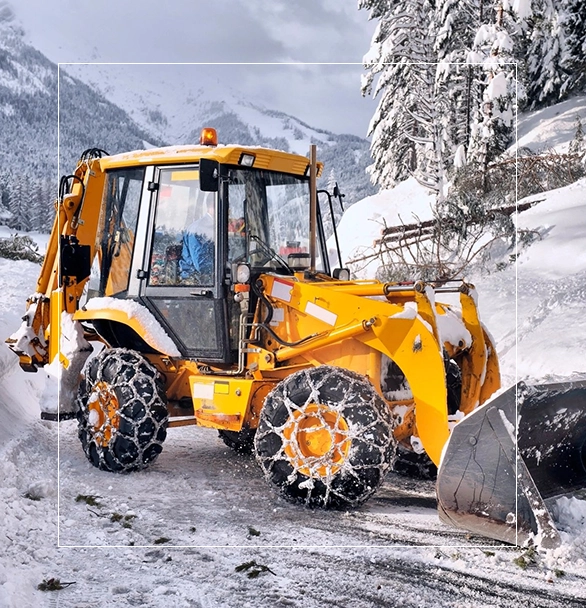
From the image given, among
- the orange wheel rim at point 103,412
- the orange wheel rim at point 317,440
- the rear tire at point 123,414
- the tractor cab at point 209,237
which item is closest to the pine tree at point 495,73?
the tractor cab at point 209,237

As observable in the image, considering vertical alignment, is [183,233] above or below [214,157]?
below

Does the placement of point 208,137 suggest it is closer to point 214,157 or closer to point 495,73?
point 214,157

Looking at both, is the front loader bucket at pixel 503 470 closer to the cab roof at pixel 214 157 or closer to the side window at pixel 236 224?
the side window at pixel 236 224

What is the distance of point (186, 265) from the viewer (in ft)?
17.8

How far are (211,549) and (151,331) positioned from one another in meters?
2.05

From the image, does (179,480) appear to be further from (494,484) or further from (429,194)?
(429,194)

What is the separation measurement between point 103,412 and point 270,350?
55.4 inches

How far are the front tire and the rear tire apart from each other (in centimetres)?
104

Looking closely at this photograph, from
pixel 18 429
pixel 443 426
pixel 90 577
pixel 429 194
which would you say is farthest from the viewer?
pixel 429 194

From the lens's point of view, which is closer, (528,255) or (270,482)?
(270,482)

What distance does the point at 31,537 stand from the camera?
3822 mm

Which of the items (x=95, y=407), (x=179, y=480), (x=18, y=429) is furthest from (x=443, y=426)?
(x=18, y=429)

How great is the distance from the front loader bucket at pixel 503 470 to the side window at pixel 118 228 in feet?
10.1

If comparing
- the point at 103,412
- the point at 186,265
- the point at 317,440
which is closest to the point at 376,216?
the point at 186,265
